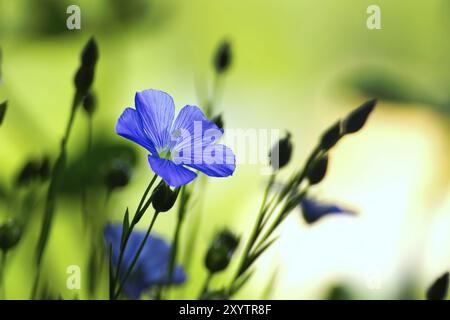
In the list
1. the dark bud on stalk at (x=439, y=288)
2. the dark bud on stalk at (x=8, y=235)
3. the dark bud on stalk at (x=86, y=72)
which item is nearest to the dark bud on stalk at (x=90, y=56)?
the dark bud on stalk at (x=86, y=72)

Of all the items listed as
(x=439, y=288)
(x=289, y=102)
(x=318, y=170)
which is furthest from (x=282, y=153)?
(x=289, y=102)

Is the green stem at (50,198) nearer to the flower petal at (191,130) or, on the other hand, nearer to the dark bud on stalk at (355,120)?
the flower petal at (191,130)

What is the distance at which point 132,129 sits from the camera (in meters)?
0.34

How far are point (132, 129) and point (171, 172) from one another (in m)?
0.03

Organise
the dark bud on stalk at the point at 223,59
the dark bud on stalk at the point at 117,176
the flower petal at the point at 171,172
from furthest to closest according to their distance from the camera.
Result: the dark bud on stalk at the point at 223,59, the dark bud on stalk at the point at 117,176, the flower petal at the point at 171,172

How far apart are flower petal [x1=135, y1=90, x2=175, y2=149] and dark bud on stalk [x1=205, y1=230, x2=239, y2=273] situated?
7 cm

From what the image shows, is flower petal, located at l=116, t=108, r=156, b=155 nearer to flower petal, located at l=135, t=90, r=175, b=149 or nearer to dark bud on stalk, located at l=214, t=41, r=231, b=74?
flower petal, located at l=135, t=90, r=175, b=149

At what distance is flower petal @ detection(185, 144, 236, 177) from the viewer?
1.14ft

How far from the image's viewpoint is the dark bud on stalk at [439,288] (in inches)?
16.3

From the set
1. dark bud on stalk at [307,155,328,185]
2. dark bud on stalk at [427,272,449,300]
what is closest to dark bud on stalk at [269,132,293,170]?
dark bud on stalk at [307,155,328,185]

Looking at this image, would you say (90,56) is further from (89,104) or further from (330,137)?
(330,137)

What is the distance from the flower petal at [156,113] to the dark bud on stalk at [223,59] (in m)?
0.15

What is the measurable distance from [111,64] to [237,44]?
25 centimetres

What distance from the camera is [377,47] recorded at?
98cm
